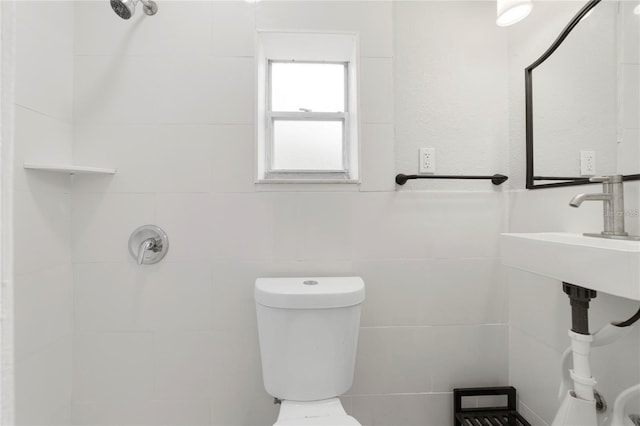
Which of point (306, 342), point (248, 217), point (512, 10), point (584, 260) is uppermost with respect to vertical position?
point (512, 10)

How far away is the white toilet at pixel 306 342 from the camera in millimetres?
1022

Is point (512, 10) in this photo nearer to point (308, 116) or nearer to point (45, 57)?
point (308, 116)

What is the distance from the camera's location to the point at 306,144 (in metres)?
1.45

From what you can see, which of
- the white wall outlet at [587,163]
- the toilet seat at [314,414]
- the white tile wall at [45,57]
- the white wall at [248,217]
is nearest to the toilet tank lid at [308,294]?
the white wall at [248,217]

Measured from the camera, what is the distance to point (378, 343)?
4.02 ft

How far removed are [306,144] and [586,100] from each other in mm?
1012

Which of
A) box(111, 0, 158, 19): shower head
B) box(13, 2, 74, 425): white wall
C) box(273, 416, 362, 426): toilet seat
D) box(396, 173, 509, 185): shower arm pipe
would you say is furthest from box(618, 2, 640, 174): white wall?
box(13, 2, 74, 425): white wall

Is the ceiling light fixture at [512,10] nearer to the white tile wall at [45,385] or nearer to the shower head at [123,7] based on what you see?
the shower head at [123,7]

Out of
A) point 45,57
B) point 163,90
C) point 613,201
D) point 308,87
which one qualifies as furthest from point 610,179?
point 45,57

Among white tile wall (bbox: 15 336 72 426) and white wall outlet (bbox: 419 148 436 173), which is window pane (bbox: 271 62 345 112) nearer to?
white wall outlet (bbox: 419 148 436 173)

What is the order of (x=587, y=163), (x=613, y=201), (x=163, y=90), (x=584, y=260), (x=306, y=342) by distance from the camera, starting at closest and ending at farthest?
(x=584, y=260)
(x=613, y=201)
(x=587, y=163)
(x=306, y=342)
(x=163, y=90)

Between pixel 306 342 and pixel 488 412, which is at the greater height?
pixel 306 342

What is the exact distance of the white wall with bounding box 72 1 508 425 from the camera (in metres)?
1.17

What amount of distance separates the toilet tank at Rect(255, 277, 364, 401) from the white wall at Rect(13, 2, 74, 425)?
720 millimetres
